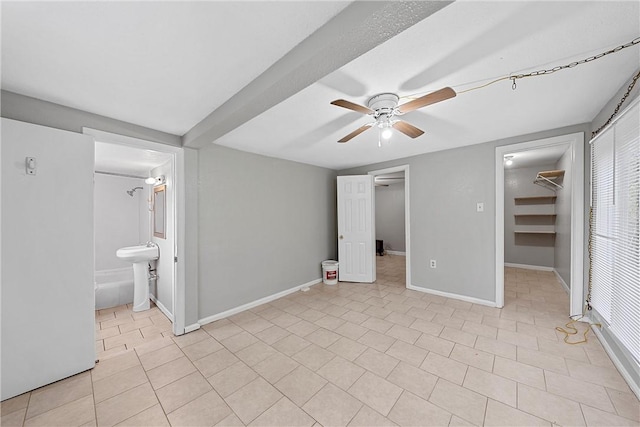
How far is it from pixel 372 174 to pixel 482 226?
1.92 m

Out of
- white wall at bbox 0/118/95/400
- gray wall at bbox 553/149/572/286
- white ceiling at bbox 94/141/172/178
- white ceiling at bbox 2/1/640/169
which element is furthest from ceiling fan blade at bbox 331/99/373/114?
gray wall at bbox 553/149/572/286

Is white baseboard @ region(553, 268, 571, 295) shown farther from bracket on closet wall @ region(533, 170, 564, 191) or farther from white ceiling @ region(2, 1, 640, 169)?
white ceiling @ region(2, 1, 640, 169)

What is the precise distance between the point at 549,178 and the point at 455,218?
8.41 feet

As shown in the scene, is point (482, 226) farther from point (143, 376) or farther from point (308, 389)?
point (143, 376)

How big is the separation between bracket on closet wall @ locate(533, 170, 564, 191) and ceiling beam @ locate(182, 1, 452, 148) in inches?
179

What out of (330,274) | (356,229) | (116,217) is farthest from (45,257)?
(356,229)

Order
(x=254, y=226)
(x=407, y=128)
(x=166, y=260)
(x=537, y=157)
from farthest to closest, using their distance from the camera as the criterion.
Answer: (x=537, y=157) → (x=254, y=226) → (x=166, y=260) → (x=407, y=128)

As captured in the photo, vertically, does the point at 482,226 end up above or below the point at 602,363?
above

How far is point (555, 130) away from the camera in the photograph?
279 centimetres

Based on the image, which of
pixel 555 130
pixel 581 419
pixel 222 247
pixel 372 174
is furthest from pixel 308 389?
pixel 555 130

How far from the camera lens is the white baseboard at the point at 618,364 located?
5.47ft

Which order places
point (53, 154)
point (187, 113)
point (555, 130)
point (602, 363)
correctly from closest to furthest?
1. point (53, 154)
2. point (602, 363)
3. point (187, 113)
4. point (555, 130)

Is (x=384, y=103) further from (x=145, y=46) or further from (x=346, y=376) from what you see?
(x=346, y=376)

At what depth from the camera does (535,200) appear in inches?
202
